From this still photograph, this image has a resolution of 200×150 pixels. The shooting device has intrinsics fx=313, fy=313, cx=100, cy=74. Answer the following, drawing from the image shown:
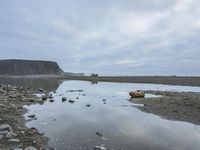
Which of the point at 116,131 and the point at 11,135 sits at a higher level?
the point at 11,135

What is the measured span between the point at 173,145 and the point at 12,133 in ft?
28.5

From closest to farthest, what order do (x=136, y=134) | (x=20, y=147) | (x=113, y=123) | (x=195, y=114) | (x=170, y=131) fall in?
(x=20, y=147) → (x=136, y=134) → (x=170, y=131) → (x=113, y=123) → (x=195, y=114)

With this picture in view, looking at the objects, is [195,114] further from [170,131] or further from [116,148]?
[116,148]

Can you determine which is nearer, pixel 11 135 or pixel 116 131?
pixel 11 135

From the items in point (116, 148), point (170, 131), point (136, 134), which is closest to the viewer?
point (116, 148)

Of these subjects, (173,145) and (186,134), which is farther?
(186,134)

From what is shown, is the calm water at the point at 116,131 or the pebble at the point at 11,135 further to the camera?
the calm water at the point at 116,131

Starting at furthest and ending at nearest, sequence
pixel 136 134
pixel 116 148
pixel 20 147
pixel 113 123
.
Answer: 1. pixel 113 123
2. pixel 136 134
3. pixel 116 148
4. pixel 20 147

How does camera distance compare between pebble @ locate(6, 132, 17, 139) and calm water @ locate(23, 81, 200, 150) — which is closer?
pebble @ locate(6, 132, 17, 139)

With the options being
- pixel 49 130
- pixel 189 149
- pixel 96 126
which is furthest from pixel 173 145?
pixel 49 130

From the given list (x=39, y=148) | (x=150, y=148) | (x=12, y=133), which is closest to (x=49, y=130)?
(x=12, y=133)

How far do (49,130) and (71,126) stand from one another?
6.57 feet

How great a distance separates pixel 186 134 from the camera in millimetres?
19984

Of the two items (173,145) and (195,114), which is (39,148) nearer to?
(173,145)
